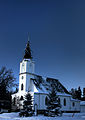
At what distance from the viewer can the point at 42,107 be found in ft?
128

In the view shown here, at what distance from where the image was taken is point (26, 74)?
4097cm

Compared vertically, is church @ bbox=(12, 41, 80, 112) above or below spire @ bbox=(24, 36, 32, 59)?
below

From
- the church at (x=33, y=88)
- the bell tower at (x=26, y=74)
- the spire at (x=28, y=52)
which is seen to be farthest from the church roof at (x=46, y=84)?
the spire at (x=28, y=52)

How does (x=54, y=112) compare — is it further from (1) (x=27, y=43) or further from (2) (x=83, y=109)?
(2) (x=83, y=109)

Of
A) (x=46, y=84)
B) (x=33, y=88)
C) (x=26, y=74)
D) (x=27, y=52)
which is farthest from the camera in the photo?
(x=27, y=52)

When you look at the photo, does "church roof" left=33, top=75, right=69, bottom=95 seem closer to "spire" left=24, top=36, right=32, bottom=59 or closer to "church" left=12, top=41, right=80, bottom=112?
"church" left=12, top=41, right=80, bottom=112

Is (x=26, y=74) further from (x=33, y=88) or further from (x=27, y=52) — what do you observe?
(x=27, y=52)

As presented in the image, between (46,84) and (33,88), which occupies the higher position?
(46,84)

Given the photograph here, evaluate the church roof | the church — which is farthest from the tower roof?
the church roof

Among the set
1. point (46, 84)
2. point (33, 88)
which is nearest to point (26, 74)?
point (33, 88)

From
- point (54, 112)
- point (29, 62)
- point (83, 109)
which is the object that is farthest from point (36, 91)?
point (83, 109)

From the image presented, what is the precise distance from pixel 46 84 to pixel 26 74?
235 inches

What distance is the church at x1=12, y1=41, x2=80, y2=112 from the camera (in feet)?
128

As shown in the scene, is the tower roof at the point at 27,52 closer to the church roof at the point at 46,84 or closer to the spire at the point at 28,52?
the spire at the point at 28,52
